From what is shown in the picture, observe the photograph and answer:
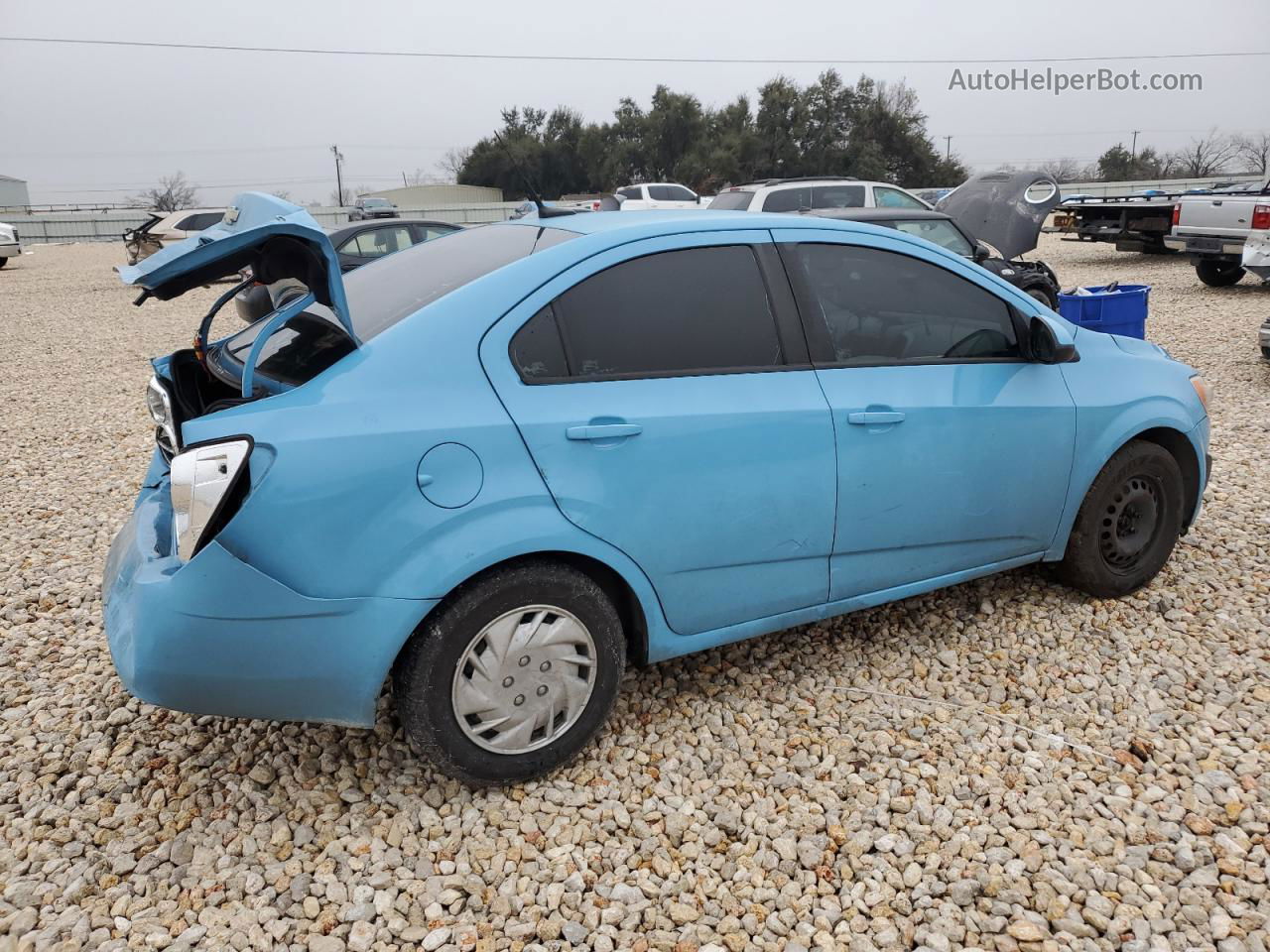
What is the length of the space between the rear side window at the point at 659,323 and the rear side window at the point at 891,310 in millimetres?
189

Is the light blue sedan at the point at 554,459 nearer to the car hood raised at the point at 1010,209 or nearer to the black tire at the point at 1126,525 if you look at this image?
the black tire at the point at 1126,525

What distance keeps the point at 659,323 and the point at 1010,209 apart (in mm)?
9001

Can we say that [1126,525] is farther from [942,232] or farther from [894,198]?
[894,198]

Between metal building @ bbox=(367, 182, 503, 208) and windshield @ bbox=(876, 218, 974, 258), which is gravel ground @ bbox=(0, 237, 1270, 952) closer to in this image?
windshield @ bbox=(876, 218, 974, 258)

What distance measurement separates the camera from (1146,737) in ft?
9.66

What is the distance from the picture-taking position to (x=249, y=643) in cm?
231

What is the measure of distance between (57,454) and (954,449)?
20.0 feet

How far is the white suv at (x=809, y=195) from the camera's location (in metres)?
12.9

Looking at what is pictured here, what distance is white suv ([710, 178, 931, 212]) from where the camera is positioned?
12.9m

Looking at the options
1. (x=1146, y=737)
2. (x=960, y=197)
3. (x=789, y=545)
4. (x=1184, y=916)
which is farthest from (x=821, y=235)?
(x=960, y=197)

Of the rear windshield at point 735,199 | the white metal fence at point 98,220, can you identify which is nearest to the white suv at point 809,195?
the rear windshield at point 735,199

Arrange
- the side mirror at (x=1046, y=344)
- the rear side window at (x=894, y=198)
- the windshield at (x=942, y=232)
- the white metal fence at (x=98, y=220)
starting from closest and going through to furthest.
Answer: the side mirror at (x=1046, y=344) → the windshield at (x=942, y=232) → the rear side window at (x=894, y=198) → the white metal fence at (x=98, y=220)

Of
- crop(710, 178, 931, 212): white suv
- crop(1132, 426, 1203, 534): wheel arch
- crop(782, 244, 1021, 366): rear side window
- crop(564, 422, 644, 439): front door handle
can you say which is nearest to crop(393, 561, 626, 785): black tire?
crop(564, 422, 644, 439): front door handle

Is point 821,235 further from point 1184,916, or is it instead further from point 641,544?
point 1184,916
